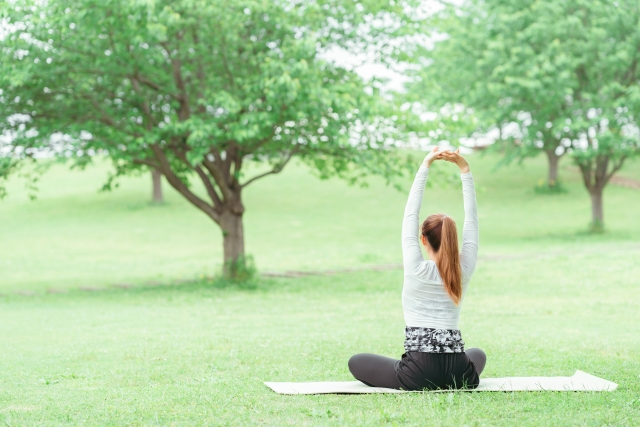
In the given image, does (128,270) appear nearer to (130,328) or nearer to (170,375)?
(130,328)

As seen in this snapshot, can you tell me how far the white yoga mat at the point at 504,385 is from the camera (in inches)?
Answer: 267

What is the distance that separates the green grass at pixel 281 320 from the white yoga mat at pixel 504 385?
18 centimetres

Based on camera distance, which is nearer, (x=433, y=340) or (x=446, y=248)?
(x=446, y=248)

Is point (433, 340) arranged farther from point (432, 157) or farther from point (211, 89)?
point (211, 89)

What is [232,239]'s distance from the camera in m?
21.4

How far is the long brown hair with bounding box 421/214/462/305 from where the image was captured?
245 inches

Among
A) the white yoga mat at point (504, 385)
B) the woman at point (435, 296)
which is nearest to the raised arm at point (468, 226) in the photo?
the woman at point (435, 296)

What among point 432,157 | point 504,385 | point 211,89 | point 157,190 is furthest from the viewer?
point 157,190

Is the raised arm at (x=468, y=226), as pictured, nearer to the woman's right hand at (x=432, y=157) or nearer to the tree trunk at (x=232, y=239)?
the woman's right hand at (x=432, y=157)

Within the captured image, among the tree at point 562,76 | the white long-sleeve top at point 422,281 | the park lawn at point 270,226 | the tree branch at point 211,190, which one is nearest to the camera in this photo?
the white long-sleeve top at point 422,281

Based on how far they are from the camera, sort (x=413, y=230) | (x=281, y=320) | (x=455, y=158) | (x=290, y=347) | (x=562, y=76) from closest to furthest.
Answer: (x=413, y=230) → (x=455, y=158) → (x=290, y=347) → (x=281, y=320) → (x=562, y=76)

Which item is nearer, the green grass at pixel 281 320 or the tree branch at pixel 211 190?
the green grass at pixel 281 320

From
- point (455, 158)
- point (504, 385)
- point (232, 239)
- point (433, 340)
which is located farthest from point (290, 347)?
point (232, 239)

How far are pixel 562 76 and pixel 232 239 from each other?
1751 cm
